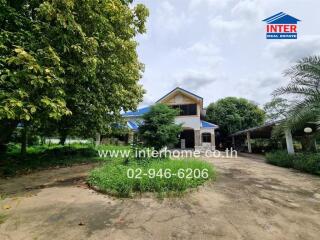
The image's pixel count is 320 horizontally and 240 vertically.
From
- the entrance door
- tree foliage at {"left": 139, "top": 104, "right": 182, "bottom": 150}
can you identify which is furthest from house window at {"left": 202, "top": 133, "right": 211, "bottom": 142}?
tree foliage at {"left": 139, "top": 104, "right": 182, "bottom": 150}

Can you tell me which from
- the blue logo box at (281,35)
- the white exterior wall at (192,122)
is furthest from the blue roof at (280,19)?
the white exterior wall at (192,122)

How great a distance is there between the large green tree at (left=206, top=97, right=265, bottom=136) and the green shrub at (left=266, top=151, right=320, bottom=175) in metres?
16.0

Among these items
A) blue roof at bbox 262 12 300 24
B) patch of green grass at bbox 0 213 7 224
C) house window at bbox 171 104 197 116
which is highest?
blue roof at bbox 262 12 300 24

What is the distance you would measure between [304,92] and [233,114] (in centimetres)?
1985

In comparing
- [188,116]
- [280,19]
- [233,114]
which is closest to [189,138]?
[188,116]

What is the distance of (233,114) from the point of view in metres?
30.1

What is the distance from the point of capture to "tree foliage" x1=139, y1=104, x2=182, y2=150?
11.5m

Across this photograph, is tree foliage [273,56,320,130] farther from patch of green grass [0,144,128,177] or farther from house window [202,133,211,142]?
house window [202,133,211,142]

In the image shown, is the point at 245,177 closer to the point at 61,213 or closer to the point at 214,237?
the point at 214,237

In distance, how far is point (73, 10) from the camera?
677 centimetres

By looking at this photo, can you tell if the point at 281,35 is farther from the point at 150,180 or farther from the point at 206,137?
the point at 206,137

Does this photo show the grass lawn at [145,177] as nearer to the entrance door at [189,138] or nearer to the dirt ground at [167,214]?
the dirt ground at [167,214]

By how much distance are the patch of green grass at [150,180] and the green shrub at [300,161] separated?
5585 millimetres

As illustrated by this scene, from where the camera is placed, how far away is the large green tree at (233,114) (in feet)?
98.0
